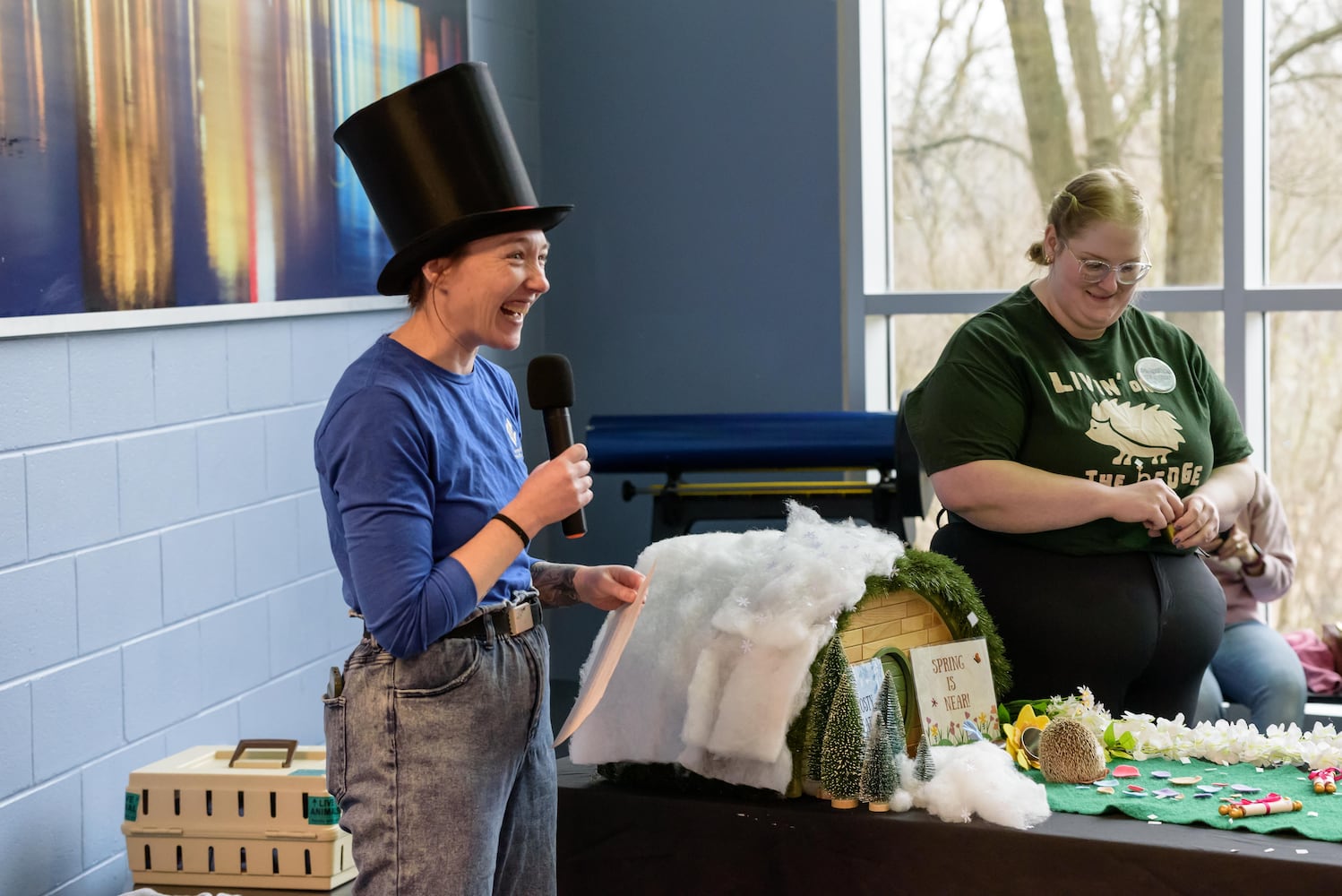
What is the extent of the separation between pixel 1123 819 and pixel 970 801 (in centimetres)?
19

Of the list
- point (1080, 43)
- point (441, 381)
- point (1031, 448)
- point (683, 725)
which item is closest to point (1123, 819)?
point (683, 725)

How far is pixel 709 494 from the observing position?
389cm

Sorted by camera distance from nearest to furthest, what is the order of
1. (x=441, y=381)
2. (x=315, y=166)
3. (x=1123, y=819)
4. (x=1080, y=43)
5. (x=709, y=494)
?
(x=441, y=381)
(x=1123, y=819)
(x=315, y=166)
(x=709, y=494)
(x=1080, y=43)

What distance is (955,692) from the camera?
2.09m

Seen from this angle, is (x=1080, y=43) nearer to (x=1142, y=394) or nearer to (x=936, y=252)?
(x=936, y=252)

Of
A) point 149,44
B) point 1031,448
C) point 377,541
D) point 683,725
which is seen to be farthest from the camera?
point 149,44

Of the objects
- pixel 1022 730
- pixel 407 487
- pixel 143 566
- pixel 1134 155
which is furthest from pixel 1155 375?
pixel 1134 155

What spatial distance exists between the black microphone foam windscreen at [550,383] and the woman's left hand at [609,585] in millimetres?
207

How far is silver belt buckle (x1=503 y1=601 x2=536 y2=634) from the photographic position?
1.58 meters

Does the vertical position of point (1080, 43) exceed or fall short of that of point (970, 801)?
it exceeds it

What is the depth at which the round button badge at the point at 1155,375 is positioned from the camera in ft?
8.14

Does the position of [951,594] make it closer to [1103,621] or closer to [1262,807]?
[1103,621]

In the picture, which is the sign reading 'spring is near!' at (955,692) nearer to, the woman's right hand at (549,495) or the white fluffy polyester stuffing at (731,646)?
the white fluffy polyester stuffing at (731,646)

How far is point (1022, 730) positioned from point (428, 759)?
3.18ft
